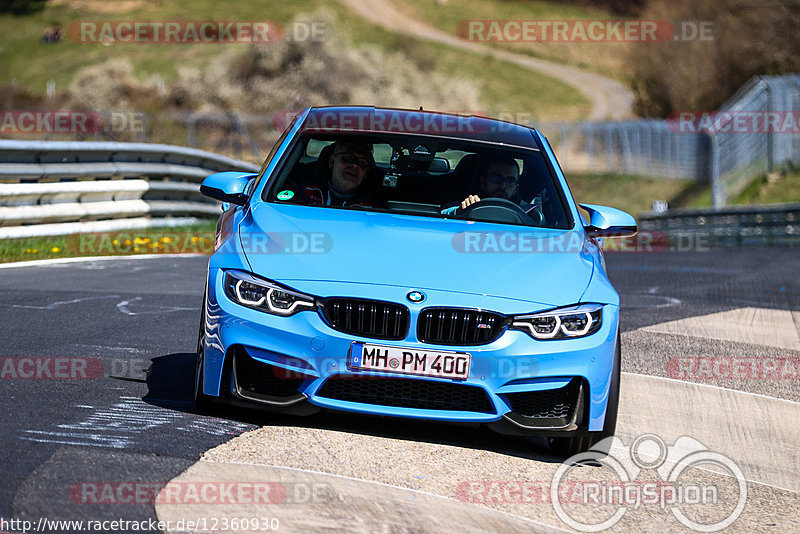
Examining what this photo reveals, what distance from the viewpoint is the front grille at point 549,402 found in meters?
5.20

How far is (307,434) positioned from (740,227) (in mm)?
20649

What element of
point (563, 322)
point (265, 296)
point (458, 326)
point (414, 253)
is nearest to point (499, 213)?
point (414, 253)

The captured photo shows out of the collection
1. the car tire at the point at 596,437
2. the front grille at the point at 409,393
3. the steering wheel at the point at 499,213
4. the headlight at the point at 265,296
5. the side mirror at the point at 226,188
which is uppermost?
the side mirror at the point at 226,188

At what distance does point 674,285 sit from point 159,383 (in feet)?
29.2

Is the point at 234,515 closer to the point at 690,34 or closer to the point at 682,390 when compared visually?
the point at 682,390

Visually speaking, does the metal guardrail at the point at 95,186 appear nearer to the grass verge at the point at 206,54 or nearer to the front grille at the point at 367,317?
the front grille at the point at 367,317

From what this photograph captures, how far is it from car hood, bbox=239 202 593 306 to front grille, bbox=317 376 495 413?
424 mm

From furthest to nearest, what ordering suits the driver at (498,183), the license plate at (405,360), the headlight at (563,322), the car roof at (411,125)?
the car roof at (411,125) < the driver at (498,183) < the headlight at (563,322) < the license plate at (405,360)

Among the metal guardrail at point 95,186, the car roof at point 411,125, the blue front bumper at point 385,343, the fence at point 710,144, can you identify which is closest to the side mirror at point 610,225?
the car roof at point 411,125

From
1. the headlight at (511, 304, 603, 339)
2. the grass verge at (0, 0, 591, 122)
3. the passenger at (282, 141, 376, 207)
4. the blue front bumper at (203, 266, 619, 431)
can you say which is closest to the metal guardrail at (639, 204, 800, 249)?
the passenger at (282, 141, 376, 207)

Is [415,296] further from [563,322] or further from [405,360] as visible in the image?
[563,322]

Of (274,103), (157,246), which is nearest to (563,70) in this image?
(274,103)

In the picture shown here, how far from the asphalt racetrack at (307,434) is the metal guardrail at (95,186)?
4.29 m

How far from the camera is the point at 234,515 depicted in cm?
403
